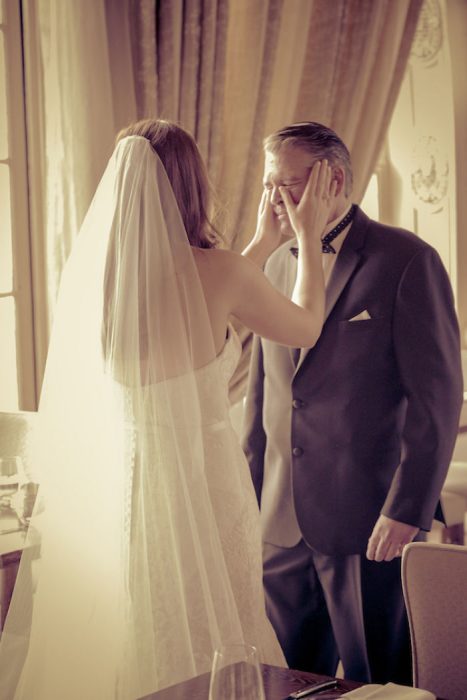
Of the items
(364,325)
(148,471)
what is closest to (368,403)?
(364,325)

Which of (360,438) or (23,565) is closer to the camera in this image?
(23,565)

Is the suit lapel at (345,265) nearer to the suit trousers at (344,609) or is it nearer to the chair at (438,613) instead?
the suit trousers at (344,609)

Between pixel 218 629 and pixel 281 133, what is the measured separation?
1327 mm

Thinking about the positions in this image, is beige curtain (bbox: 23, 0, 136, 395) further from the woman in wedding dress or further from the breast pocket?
the breast pocket

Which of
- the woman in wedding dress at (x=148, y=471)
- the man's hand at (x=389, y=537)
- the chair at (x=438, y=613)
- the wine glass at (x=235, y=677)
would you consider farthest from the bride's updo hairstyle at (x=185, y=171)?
the wine glass at (x=235, y=677)

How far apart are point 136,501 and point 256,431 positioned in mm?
569

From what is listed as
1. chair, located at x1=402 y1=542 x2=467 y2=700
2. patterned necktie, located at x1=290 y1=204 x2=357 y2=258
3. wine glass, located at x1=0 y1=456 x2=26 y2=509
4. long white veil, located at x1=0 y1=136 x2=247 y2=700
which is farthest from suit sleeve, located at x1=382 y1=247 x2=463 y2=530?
wine glass, located at x1=0 y1=456 x2=26 y2=509

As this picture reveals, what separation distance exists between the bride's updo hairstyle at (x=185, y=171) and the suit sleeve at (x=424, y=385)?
547 millimetres

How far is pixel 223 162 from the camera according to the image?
141 inches

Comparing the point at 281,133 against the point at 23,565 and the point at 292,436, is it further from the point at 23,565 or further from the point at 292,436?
the point at 23,565

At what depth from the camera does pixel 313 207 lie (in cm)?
240

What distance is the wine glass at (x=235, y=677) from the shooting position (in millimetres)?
1111

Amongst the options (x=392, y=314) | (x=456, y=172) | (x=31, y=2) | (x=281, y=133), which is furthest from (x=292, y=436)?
(x=456, y=172)

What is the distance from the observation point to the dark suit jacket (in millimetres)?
2281
